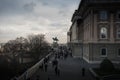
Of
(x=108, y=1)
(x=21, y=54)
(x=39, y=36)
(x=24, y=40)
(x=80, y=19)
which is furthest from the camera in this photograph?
(x=39, y=36)

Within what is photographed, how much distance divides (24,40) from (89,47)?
6393 cm

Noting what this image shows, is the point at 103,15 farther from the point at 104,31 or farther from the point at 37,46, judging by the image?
the point at 37,46

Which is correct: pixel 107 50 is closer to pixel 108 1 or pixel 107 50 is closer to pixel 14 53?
pixel 108 1

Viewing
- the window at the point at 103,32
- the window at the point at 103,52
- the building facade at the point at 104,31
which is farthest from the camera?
the window at the point at 103,52

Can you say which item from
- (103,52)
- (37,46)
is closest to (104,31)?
(103,52)

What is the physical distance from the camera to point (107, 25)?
57375 mm

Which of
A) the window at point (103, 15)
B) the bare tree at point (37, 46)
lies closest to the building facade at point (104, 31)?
the window at point (103, 15)

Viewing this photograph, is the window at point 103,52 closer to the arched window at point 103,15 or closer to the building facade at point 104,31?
the building facade at point 104,31

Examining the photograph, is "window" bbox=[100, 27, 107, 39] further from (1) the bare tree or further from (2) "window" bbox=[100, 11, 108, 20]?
(1) the bare tree

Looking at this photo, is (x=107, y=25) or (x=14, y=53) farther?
(x=14, y=53)

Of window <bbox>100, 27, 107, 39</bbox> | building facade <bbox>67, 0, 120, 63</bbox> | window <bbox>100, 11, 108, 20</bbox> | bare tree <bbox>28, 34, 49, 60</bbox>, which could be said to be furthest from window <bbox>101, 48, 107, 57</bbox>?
bare tree <bbox>28, 34, 49, 60</bbox>

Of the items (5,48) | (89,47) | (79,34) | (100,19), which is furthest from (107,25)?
(5,48)

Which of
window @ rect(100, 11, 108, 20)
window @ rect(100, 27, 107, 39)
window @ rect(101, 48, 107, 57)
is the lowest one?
window @ rect(101, 48, 107, 57)

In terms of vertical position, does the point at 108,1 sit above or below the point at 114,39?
above
